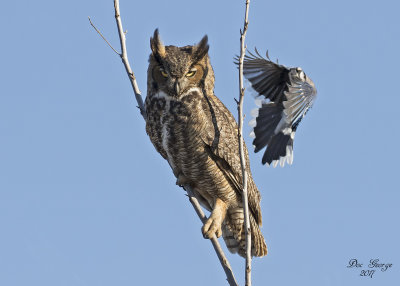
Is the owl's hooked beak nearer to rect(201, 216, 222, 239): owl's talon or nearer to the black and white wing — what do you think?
the black and white wing

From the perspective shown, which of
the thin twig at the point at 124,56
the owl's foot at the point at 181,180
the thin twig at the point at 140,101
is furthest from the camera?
the owl's foot at the point at 181,180

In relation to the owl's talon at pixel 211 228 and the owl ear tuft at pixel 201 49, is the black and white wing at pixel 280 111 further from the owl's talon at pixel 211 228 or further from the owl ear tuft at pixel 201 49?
the owl's talon at pixel 211 228

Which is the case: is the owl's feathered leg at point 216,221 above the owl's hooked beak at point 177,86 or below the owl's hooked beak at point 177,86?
below

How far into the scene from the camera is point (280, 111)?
4.09 meters

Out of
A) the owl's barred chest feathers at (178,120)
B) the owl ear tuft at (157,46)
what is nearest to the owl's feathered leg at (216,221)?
the owl's barred chest feathers at (178,120)

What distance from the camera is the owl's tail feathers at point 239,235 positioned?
455 centimetres

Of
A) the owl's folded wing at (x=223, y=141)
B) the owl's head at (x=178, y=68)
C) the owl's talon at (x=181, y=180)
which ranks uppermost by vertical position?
the owl's head at (x=178, y=68)

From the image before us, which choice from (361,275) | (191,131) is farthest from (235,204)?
(361,275)

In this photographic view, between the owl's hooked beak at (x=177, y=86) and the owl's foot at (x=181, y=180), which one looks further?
the owl's foot at (x=181, y=180)

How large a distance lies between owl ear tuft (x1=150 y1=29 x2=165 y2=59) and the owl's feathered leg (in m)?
1.15

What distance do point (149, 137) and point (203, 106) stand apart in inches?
19.6

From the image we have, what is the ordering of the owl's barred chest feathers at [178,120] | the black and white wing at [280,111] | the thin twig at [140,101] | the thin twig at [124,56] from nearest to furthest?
the thin twig at [140,101]
the thin twig at [124,56]
the black and white wing at [280,111]
the owl's barred chest feathers at [178,120]

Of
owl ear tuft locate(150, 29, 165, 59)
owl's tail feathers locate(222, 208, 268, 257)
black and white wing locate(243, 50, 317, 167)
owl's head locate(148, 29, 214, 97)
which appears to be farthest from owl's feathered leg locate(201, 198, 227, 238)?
A: owl ear tuft locate(150, 29, 165, 59)

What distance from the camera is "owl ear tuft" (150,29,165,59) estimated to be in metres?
4.04
